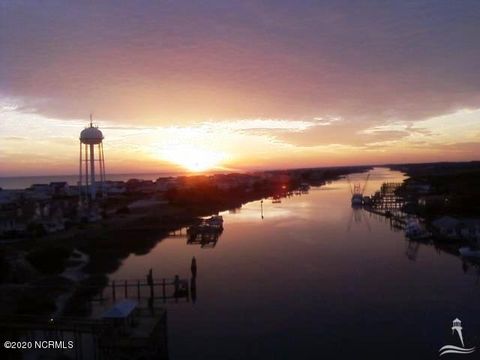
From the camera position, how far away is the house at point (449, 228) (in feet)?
118

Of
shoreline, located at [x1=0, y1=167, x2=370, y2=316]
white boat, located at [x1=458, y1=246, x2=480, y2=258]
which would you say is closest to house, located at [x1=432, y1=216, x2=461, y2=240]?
white boat, located at [x1=458, y1=246, x2=480, y2=258]

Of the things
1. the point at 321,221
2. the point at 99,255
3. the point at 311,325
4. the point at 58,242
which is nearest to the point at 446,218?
the point at 321,221

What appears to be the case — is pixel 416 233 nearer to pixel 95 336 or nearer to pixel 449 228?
pixel 449 228

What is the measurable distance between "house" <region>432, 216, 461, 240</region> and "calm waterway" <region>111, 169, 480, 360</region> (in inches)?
85.4

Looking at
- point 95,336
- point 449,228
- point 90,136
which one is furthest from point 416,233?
point 90,136

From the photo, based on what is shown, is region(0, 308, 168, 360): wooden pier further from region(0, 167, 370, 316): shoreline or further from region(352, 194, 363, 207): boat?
region(352, 194, 363, 207): boat

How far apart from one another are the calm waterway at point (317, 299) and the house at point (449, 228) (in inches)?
85.4

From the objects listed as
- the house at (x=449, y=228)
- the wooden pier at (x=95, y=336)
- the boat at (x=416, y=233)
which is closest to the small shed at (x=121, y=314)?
the wooden pier at (x=95, y=336)

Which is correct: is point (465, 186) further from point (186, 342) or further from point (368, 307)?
point (186, 342)

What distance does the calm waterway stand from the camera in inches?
682

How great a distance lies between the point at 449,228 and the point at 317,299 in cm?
1931

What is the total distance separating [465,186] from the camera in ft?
204

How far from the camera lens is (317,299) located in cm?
2223

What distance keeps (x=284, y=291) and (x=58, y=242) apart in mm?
19869
